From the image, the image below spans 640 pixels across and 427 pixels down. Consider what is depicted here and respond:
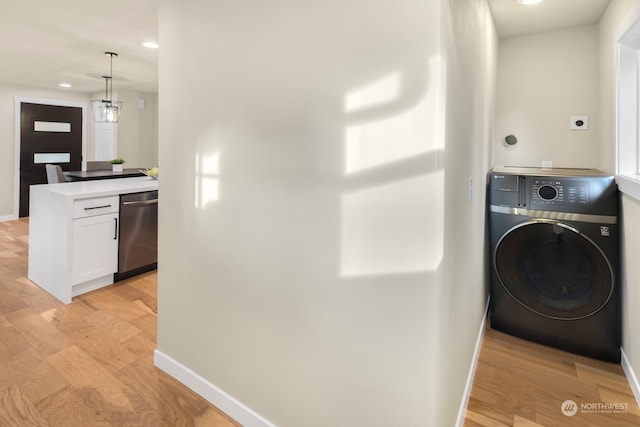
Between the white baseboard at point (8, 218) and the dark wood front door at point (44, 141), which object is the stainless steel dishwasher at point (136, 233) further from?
the dark wood front door at point (44, 141)

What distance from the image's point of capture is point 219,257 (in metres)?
1.68

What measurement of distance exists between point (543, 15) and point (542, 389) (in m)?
2.33

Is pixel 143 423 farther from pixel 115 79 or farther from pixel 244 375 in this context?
pixel 115 79

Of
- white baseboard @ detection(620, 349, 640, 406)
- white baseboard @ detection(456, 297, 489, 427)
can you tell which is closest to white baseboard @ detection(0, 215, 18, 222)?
white baseboard @ detection(456, 297, 489, 427)

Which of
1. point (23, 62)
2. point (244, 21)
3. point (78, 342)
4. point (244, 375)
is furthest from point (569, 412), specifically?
point (23, 62)

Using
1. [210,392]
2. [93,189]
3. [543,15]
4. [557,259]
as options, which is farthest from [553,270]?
[93,189]

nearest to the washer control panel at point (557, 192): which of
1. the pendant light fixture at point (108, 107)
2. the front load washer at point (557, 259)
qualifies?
the front load washer at point (557, 259)

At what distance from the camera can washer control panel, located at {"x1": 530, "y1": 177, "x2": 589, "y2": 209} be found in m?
2.11

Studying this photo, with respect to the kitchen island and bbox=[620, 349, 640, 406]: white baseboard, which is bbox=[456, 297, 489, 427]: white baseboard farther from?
the kitchen island

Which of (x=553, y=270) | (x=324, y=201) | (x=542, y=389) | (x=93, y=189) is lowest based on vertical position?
(x=542, y=389)

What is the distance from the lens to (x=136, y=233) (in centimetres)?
339

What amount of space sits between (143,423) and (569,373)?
7.42 ft

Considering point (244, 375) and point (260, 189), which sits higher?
point (260, 189)

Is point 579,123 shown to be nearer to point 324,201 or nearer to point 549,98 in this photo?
point 549,98
